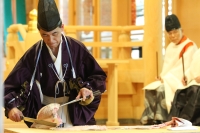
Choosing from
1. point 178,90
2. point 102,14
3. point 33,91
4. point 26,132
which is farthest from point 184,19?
point 26,132

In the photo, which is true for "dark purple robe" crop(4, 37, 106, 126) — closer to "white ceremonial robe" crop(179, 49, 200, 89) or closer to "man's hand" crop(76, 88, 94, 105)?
"man's hand" crop(76, 88, 94, 105)

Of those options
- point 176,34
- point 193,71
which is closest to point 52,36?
point 193,71

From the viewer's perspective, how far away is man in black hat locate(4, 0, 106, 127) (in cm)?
254

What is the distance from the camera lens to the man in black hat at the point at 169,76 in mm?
5898

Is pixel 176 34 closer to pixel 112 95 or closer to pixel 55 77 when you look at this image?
pixel 112 95

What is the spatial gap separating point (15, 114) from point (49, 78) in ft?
1.00

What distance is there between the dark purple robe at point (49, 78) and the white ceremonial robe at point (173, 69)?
3342mm

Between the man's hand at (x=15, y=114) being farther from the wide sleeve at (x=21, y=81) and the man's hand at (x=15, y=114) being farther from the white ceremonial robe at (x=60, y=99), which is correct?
the white ceremonial robe at (x=60, y=99)

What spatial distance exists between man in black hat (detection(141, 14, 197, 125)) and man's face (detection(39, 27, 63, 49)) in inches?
136

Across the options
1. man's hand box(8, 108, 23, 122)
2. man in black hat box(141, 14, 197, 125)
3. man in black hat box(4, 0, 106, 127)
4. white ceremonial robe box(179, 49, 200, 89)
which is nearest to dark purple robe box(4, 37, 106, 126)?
man in black hat box(4, 0, 106, 127)

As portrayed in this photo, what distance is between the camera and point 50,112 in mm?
2311

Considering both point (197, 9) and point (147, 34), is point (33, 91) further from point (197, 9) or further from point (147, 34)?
point (197, 9)

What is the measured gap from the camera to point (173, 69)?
6.09 metres

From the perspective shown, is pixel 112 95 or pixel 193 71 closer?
pixel 193 71
